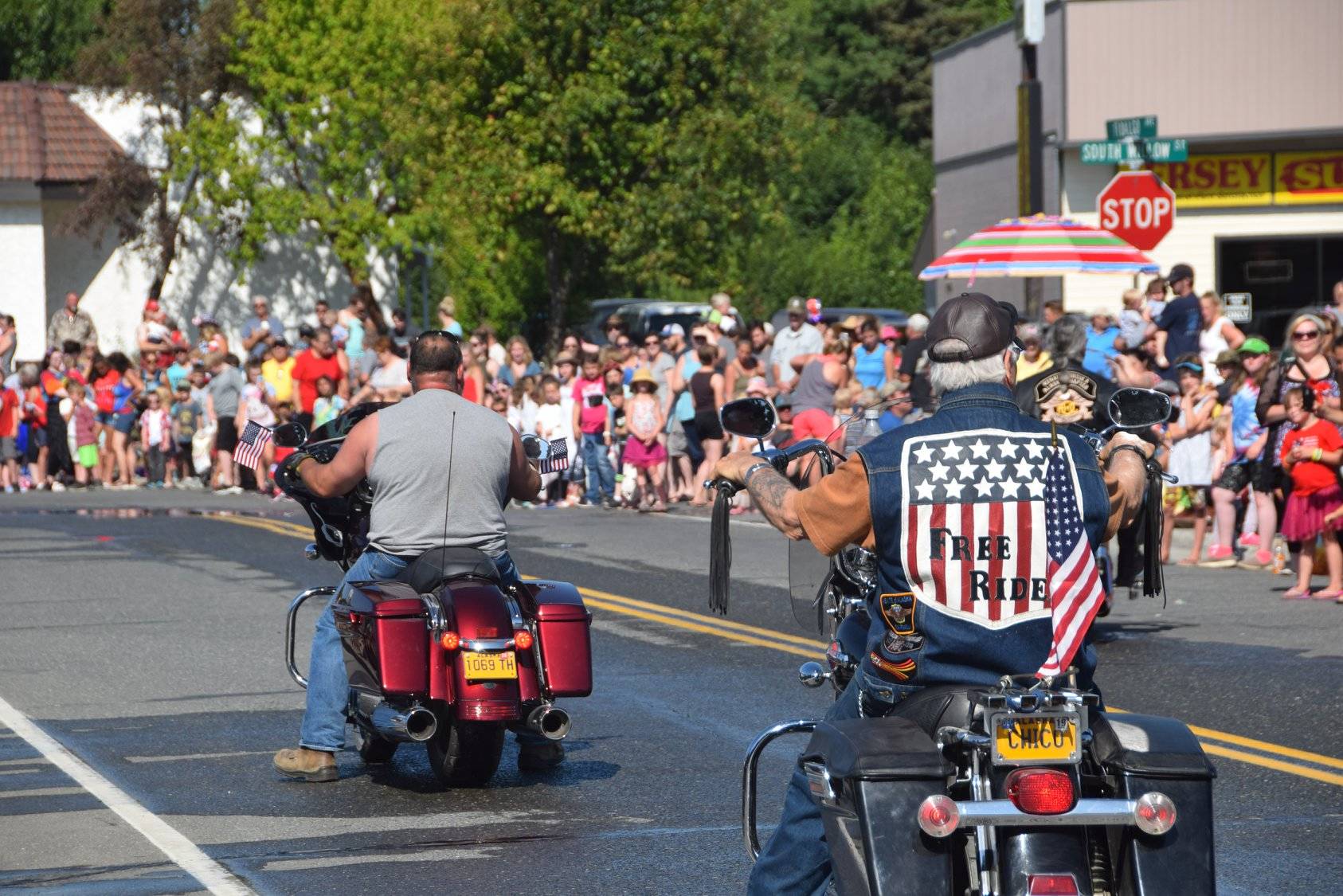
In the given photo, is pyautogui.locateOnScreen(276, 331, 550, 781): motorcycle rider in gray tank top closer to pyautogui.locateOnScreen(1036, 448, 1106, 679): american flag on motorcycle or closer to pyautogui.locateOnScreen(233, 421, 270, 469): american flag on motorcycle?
pyautogui.locateOnScreen(233, 421, 270, 469): american flag on motorcycle

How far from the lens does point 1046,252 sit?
1859cm

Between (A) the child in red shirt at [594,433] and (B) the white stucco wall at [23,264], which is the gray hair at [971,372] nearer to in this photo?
(A) the child in red shirt at [594,433]

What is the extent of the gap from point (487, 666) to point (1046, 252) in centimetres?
1194

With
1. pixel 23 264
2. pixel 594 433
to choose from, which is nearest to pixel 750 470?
pixel 594 433

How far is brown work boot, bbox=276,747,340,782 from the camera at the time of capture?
812cm

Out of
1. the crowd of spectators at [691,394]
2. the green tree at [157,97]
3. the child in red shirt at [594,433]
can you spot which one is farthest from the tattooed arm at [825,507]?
the green tree at [157,97]

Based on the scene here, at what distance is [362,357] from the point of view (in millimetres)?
28703

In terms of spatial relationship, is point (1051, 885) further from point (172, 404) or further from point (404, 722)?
point (172, 404)

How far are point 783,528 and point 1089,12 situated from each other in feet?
86.7

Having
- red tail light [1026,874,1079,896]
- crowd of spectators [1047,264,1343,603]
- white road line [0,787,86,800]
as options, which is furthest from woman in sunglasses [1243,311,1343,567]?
red tail light [1026,874,1079,896]

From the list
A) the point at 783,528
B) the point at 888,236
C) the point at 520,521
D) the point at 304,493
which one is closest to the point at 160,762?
the point at 304,493

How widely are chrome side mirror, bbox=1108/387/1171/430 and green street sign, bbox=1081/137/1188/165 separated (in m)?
14.4

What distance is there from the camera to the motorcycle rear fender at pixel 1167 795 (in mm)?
Result: 4234

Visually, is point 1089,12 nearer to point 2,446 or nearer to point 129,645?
point 2,446
